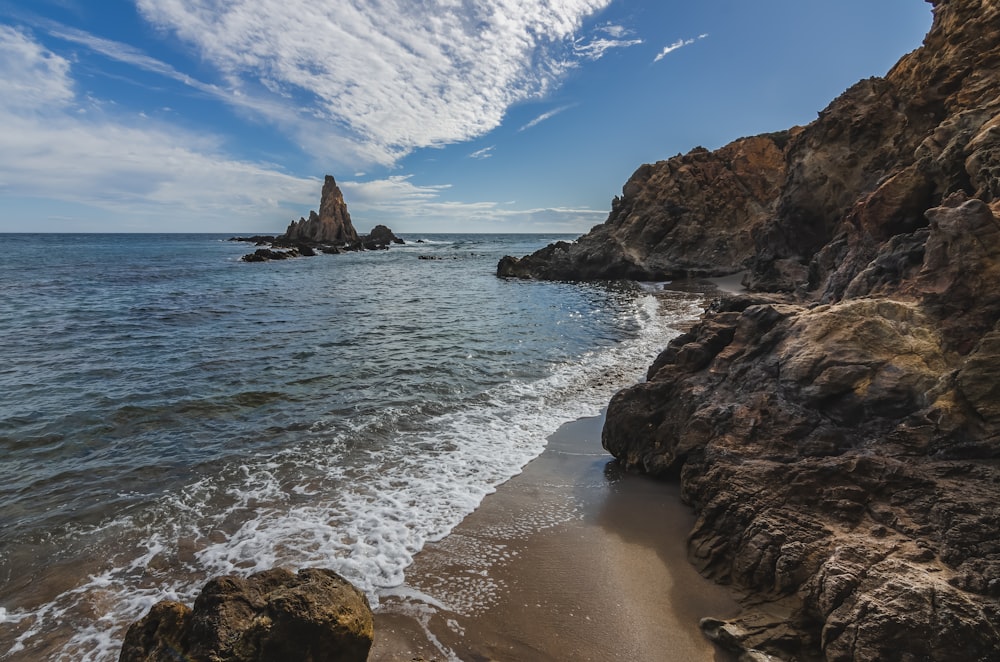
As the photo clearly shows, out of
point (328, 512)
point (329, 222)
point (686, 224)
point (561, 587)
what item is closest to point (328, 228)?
point (329, 222)

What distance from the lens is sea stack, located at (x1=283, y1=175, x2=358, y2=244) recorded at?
84994mm

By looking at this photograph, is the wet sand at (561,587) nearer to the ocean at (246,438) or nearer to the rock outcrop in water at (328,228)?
the ocean at (246,438)

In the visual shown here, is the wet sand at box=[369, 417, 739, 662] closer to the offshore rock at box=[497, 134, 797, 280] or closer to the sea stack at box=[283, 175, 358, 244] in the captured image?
the offshore rock at box=[497, 134, 797, 280]

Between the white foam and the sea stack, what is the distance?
84.4 metres

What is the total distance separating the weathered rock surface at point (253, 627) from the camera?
311 centimetres

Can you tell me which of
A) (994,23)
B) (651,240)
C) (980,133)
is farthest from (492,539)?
(651,240)

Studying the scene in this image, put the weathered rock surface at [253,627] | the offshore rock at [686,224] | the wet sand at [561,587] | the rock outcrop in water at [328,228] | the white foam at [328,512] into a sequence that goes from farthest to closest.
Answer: the rock outcrop in water at [328,228], the offshore rock at [686,224], the white foam at [328,512], the wet sand at [561,587], the weathered rock surface at [253,627]

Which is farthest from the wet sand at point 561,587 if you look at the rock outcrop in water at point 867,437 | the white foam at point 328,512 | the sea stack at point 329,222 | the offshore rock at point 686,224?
the sea stack at point 329,222

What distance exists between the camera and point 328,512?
623 centimetres

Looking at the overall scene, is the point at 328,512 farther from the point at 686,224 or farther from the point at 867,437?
the point at 686,224

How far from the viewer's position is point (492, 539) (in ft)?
18.6

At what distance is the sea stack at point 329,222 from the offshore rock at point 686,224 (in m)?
54.4

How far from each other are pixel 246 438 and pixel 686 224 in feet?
130

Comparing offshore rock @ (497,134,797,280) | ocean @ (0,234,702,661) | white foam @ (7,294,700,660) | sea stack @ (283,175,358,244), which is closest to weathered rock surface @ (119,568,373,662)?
white foam @ (7,294,700,660)
